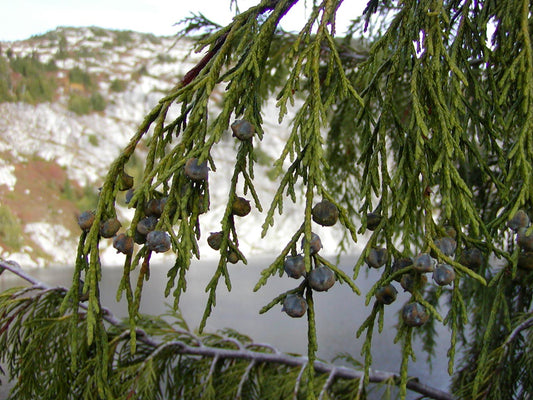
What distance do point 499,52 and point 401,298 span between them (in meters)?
14.5

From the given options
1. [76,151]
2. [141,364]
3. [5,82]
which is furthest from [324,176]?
[5,82]

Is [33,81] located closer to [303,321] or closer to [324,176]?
[303,321]

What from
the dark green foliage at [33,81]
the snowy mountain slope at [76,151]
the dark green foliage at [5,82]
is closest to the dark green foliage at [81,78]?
the snowy mountain slope at [76,151]

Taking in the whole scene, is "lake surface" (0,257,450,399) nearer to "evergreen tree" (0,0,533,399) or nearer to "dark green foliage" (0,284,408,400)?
"dark green foliage" (0,284,408,400)

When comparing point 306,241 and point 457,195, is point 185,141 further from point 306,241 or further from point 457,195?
point 457,195

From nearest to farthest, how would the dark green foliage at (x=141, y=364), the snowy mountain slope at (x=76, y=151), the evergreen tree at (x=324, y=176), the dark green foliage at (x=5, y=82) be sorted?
the evergreen tree at (x=324, y=176)
the dark green foliage at (x=141, y=364)
the snowy mountain slope at (x=76, y=151)
the dark green foliage at (x=5, y=82)

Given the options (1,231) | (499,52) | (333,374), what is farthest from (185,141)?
(1,231)

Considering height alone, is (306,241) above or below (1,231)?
above

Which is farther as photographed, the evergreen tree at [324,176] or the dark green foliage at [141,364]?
the dark green foliage at [141,364]

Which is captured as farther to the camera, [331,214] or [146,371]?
[146,371]

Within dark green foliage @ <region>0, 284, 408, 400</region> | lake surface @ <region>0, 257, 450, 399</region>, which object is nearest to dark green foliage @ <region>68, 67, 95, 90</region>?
lake surface @ <region>0, 257, 450, 399</region>

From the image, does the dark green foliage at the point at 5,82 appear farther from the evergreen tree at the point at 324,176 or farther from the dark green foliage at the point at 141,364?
the evergreen tree at the point at 324,176

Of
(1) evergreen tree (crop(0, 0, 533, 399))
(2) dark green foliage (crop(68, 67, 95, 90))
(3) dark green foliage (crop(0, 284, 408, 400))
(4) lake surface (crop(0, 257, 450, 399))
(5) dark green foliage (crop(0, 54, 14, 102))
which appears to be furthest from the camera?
(2) dark green foliage (crop(68, 67, 95, 90))

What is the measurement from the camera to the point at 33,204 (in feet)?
133
